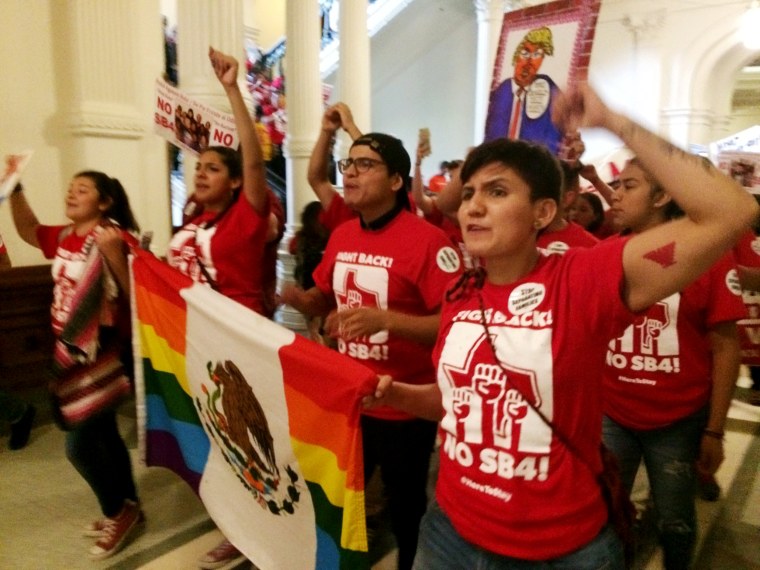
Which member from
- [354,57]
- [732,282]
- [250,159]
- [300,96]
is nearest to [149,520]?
[250,159]

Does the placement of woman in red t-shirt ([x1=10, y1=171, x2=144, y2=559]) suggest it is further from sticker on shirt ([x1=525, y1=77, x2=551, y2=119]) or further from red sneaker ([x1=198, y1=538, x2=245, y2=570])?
sticker on shirt ([x1=525, y1=77, x2=551, y2=119])

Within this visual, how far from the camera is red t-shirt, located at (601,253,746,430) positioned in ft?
6.20

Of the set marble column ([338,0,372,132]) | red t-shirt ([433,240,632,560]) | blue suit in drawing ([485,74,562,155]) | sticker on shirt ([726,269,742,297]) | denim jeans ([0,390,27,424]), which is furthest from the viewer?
marble column ([338,0,372,132])

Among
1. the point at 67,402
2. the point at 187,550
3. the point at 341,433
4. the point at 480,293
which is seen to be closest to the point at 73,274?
the point at 67,402

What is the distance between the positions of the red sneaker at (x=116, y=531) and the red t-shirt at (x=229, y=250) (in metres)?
1.08

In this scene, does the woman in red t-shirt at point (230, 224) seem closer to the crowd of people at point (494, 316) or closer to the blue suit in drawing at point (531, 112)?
the crowd of people at point (494, 316)

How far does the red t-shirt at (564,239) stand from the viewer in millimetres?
2391

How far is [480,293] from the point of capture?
4.57 feet

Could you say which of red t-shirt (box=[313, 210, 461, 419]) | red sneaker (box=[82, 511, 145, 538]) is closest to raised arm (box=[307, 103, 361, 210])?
red t-shirt (box=[313, 210, 461, 419])

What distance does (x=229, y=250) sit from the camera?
2379 mm

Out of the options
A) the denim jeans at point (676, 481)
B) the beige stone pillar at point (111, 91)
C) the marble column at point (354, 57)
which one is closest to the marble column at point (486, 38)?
the marble column at point (354, 57)

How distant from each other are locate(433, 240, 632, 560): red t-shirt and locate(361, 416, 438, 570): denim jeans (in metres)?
0.68

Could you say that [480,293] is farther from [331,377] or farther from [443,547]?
[443,547]

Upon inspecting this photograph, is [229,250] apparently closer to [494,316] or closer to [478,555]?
[494,316]
